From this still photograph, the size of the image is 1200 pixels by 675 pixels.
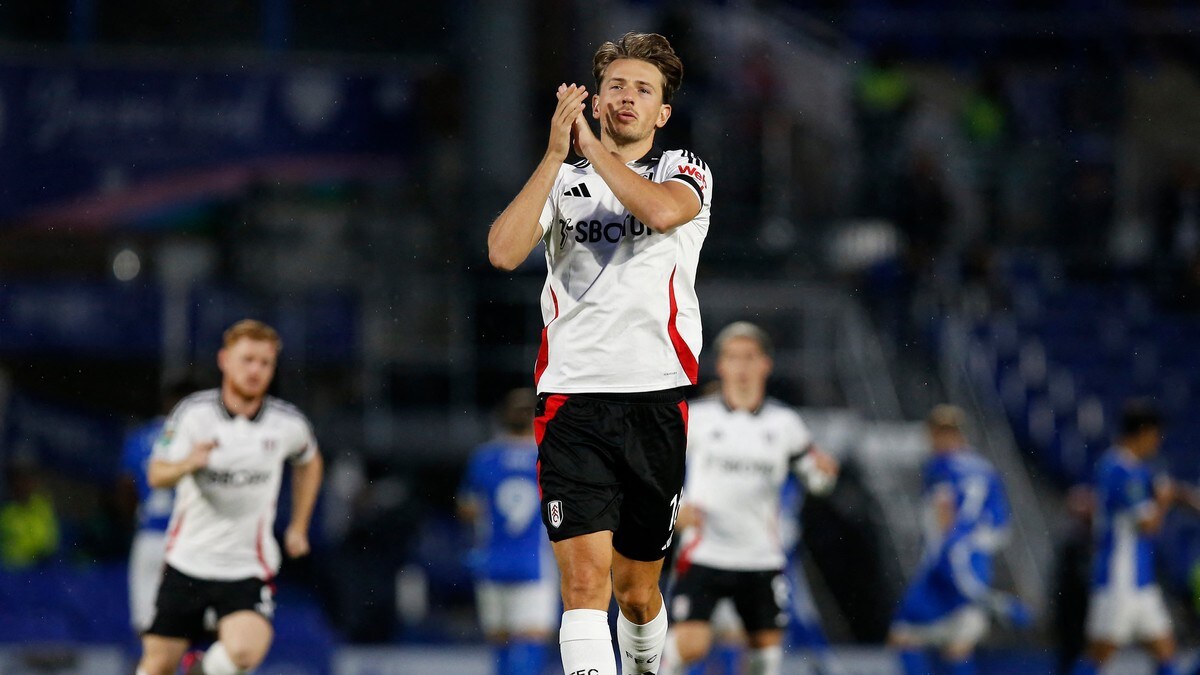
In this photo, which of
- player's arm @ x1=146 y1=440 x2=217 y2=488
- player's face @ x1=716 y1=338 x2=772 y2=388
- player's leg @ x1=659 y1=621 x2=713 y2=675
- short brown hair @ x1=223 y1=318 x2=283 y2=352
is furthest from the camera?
player's face @ x1=716 y1=338 x2=772 y2=388

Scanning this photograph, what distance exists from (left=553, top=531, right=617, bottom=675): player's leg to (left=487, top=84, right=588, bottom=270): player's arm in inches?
37.5

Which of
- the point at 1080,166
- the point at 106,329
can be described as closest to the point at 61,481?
the point at 106,329

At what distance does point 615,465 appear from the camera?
19.1ft

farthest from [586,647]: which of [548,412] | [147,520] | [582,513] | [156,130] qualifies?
[156,130]

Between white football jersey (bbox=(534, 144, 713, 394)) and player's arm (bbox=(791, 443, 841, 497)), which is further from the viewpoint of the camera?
player's arm (bbox=(791, 443, 841, 497))

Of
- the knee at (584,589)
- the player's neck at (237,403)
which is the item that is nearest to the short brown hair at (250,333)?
the player's neck at (237,403)

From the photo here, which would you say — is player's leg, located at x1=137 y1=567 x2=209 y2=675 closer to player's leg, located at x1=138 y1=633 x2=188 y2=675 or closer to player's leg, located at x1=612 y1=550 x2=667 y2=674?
player's leg, located at x1=138 y1=633 x2=188 y2=675

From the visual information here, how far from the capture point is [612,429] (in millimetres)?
5750

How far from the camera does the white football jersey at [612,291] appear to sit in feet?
19.0

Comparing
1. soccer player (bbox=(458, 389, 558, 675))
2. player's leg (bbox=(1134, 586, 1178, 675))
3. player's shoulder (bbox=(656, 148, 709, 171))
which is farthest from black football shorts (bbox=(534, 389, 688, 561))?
player's leg (bbox=(1134, 586, 1178, 675))

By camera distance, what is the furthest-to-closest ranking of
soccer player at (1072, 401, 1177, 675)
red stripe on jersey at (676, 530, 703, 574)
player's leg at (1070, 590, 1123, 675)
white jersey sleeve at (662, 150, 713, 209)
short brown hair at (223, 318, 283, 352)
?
player's leg at (1070, 590, 1123, 675) → soccer player at (1072, 401, 1177, 675) → red stripe on jersey at (676, 530, 703, 574) → short brown hair at (223, 318, 283, 352) → white jersey sleeve at (662, 150, 713, 209)

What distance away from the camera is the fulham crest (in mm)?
5641

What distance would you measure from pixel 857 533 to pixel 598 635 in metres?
9.22

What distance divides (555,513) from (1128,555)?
8592mm
